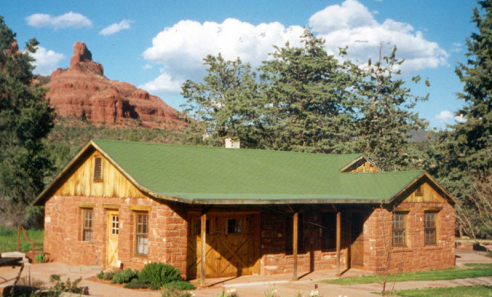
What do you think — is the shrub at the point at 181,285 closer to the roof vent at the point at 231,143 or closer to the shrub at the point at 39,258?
the shrub at the point at 39,258

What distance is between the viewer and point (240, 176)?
19.2 meters

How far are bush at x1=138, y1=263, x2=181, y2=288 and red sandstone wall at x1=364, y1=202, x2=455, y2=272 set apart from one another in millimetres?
8052

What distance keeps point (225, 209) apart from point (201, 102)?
27140 millimetres

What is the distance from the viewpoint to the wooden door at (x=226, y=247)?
16.8 m

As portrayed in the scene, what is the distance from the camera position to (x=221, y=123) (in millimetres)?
39812

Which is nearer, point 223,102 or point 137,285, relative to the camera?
point 137,285

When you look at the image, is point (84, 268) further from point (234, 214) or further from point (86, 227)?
point (234, 214)

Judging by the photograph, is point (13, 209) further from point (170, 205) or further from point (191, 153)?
A: point (170, 205)

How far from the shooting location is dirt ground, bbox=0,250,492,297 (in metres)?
14.3

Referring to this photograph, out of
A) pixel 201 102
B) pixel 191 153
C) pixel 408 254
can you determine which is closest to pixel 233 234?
pixel 191 153

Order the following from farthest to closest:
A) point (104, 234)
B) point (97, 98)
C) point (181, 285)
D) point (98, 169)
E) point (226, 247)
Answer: point (97, 98), point (98, 169), point (104, 234), point (226, 247), point (181, 285)

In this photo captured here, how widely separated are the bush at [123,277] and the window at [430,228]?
41.2 ft

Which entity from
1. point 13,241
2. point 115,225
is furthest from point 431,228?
point 13,241

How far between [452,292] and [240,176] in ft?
27.4
